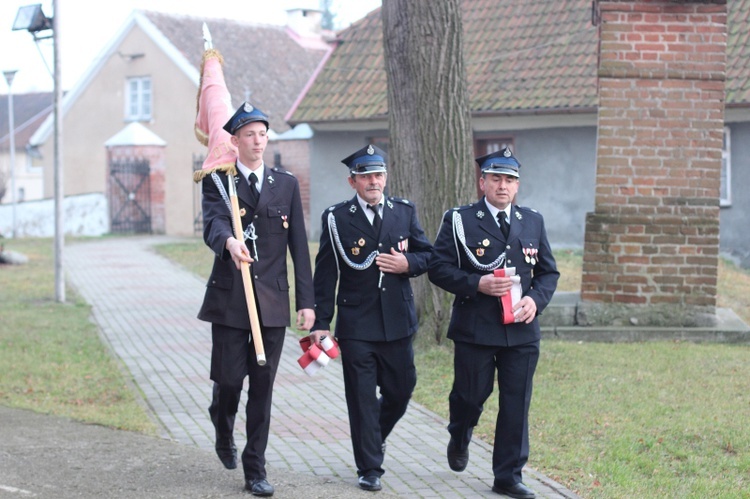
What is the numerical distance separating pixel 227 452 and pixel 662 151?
6206 millimetres

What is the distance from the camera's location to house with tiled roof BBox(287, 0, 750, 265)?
67.2ft

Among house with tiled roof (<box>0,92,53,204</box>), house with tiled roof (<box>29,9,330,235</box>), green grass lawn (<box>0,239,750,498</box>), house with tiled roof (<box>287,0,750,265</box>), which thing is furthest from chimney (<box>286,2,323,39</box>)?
green grass lawn (<box>0,239,750,498</box>)

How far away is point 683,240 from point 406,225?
5.47 metres

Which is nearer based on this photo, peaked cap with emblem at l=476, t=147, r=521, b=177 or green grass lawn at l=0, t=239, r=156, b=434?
peaked cap with emblem at l=476, t=147, r=521, b=177

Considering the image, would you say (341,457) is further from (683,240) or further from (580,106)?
(580,106)

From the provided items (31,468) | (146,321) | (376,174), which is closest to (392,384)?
(376,174)

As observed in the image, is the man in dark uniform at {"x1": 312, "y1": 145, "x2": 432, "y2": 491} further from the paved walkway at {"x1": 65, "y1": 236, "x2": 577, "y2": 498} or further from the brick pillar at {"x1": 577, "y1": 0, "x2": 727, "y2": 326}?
the brick pillar at {"x1": 577, "y1": 0, "x2": 727, "y2": 326}

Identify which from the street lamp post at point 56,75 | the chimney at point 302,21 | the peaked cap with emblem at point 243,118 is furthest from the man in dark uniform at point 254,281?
the chimney at point 302,21

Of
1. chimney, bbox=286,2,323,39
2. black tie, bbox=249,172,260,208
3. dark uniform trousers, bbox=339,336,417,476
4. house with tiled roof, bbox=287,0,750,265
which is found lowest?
dark uniform trousers, bbox=339,336,417,476

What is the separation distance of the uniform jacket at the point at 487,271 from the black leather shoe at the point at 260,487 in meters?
1.27

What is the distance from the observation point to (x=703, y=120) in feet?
35.3

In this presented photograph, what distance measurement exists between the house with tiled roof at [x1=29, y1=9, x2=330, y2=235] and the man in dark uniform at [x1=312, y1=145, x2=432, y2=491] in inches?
984

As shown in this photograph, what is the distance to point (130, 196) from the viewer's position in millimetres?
31406

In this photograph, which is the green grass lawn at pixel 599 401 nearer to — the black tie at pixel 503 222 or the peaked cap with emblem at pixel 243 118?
the black tie at pixel 503 222
